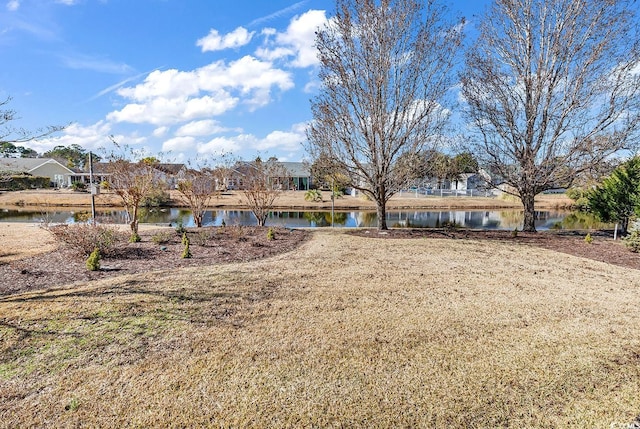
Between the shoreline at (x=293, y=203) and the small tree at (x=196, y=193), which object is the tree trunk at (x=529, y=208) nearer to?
the small tree at (x=196, y=193)

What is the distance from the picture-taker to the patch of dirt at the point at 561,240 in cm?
888

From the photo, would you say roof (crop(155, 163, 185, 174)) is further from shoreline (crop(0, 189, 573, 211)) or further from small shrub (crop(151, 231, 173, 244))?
small shrub (crop(151, 231, 173, 244))

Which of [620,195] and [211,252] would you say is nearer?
[211,252]

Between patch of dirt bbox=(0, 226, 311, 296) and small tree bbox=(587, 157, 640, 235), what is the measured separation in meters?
10.5

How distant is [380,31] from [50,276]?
1107 cm

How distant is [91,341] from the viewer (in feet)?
12.9

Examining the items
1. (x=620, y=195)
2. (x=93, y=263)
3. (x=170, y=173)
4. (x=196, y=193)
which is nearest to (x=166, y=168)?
(x=170, y=173)

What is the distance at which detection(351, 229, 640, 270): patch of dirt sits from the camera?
8.88 m

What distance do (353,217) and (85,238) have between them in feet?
61.6

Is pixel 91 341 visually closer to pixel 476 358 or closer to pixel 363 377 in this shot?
pixel 363 377

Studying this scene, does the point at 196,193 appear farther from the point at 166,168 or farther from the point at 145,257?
the point at 166,168

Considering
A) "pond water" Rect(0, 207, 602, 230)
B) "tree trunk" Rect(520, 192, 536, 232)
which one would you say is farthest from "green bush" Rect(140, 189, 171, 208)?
"tree trunk" Rect(520, 192, 536, 232)

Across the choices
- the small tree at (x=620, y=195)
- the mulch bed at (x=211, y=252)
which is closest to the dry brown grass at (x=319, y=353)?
the mulch bed at (x=211, y=252)

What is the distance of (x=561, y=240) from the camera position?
36.6 feet
